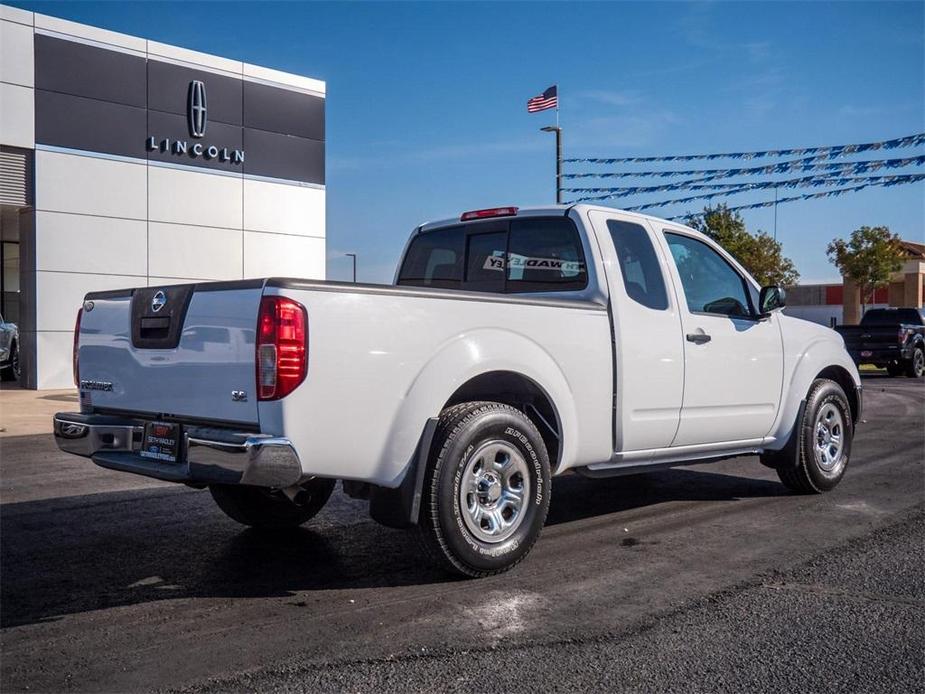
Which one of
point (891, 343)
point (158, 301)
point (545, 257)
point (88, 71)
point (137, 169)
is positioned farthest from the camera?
point (891, 343)

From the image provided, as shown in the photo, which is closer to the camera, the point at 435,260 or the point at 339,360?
the point at 339,360

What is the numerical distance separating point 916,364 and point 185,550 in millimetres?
23230

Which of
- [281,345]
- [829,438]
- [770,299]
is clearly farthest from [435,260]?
[829,438]

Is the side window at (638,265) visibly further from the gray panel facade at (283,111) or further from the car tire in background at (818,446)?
the gray panel facade at (283,111)

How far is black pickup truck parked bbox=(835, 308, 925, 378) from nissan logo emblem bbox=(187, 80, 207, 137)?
15.9m

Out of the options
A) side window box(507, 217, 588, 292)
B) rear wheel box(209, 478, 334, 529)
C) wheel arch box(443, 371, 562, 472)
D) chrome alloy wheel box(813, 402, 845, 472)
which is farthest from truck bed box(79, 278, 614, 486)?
chrome alloy wheel box(813, 402, 845, 472)

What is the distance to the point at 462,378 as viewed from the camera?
4750mm

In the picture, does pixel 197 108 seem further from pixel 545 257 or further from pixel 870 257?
pixel 870 257

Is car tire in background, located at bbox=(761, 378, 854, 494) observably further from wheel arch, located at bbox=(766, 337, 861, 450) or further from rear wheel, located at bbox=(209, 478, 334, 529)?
rear wheel, located at bbox=(209, 478, 334, 529)

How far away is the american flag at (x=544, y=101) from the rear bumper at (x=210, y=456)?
2019 cm

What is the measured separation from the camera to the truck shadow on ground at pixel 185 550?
184 inches

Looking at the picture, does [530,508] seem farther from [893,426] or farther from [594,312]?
[893,426]

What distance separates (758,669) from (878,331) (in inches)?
887

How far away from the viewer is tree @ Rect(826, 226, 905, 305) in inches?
2024
